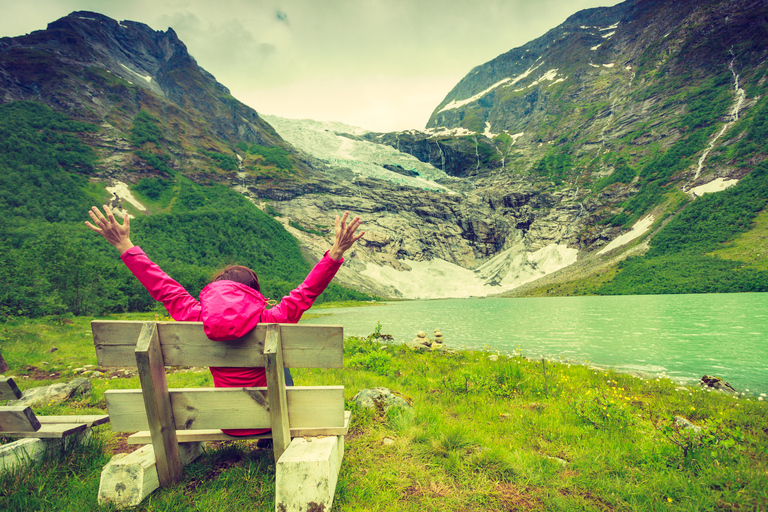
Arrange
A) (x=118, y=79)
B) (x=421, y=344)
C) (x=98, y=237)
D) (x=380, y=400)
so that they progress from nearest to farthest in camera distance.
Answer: (x=380, y=400) < (x=421, y=344) < (x=98, y=237) < (x=118, y=79)

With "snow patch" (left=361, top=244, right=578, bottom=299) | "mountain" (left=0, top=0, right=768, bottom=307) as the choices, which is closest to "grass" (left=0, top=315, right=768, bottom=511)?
"mountain" (left=0, top=0, right=768, bottom=307)

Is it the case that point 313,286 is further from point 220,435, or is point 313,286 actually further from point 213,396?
point 220,435

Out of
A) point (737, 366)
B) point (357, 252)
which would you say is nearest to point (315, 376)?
point (737, 366)

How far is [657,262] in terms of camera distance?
79.4 metres

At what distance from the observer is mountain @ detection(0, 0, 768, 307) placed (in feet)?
270

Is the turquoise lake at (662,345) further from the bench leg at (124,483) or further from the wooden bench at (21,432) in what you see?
the wooden bench at (21,432)

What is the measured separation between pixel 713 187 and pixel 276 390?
435 ft

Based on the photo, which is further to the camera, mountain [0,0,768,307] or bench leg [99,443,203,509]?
mountain [0,0,768,307]

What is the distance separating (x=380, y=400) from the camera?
586cm

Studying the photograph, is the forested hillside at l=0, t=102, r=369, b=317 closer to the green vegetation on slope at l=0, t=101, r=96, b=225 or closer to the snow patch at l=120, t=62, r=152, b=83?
the green vegetation on slope at l=0, t=101, r=96, b=225

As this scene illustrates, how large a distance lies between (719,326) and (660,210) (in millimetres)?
105538

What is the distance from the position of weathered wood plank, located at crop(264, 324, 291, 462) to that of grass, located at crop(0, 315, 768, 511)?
753 mm

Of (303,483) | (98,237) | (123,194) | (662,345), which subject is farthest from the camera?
(123,194)

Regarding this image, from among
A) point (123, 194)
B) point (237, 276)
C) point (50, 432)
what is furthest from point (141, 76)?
point (237, 276)
